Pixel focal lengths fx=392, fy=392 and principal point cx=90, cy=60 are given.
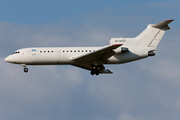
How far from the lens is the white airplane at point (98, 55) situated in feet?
156

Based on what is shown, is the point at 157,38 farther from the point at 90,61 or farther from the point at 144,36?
the point at 90,61

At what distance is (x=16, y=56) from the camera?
49188mm

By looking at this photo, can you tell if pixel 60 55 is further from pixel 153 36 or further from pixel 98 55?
pixel 153 36

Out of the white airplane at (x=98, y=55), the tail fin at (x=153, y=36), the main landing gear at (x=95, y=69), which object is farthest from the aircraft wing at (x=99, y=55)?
the tail fin at (x=153, y=36)

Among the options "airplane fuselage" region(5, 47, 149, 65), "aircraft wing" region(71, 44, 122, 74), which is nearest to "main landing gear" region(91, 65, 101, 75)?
"aircraft wing" region(71, 44, 122, 74)

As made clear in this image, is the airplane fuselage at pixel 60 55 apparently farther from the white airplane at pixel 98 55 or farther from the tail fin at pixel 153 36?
the tail fin at pixel 153 36

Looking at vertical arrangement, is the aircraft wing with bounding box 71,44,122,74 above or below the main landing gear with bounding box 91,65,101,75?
above

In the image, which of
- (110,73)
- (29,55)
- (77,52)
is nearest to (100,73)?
(110,73)

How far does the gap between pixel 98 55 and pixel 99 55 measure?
0.12 m

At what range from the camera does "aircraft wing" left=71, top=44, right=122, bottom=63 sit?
45.2 meters

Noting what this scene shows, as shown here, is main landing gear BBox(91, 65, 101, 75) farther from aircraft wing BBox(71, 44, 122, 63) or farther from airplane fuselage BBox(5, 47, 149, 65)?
airplane fuselage BBox(5, 47, 149, 65)

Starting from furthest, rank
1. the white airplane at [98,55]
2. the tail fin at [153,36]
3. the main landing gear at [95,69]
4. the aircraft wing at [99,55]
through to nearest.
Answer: the main landing gear at [95,69] → the tail fin at [153,36] → the white airplane at [98,55] → the aircraft wing at [99,55]

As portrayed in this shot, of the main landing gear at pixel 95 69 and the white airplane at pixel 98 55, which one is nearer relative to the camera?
the white airplane at pixel 98 55

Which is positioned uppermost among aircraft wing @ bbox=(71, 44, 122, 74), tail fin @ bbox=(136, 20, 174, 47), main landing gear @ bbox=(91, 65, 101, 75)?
tail fin @ bbox=(136, 20, 174, 47)
